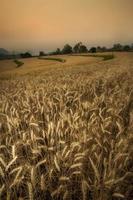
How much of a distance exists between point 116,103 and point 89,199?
1.81 m

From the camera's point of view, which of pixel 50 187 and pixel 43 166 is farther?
pixel 43 166

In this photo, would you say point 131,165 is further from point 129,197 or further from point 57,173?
point 57,173

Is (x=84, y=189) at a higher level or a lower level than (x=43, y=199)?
higher

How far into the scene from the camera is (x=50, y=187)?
6.10 ft

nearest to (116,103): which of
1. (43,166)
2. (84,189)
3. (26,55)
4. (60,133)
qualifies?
(60,133)

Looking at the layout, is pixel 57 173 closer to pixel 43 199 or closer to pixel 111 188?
pixel 43 199

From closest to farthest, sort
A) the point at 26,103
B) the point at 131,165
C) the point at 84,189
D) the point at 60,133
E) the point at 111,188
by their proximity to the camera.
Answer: the point at 84,189 → the point at 111,188 → the point at 131,165 → the point at 60,133 → the point at 26,103

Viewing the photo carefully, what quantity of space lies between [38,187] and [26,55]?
43.6m

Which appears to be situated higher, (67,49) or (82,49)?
(67,49)

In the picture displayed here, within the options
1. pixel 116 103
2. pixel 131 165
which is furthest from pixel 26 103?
pixel 131 165

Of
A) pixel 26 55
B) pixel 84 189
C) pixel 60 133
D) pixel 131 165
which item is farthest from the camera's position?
pixel 26 55

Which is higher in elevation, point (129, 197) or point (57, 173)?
point (57, 173)

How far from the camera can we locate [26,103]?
379cm

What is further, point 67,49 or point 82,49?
point 67,49
